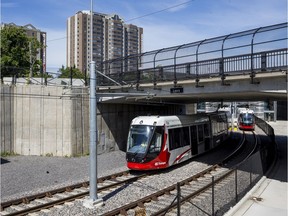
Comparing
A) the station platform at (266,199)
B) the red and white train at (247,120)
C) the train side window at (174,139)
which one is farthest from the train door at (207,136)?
the red and white train at (247,120)

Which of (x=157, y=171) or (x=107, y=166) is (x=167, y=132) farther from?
(x=107, y=166)

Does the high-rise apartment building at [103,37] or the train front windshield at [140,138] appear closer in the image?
the train front windshield at [140,138]

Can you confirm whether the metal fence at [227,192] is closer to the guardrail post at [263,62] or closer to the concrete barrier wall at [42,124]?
the guardrail post at [263,62]

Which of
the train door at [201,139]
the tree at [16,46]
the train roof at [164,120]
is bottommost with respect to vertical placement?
the train door at [201,139]

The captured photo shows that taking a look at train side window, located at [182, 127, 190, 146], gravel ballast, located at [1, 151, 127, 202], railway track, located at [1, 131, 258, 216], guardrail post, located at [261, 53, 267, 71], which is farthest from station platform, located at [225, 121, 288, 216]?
gravel ballast, located at [1, 151, 127, 202]

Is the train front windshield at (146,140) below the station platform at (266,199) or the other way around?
the other way around

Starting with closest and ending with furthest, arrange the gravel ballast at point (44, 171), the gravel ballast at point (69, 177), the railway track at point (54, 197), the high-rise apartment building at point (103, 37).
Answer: the railway track at point (54, 197), the gravel ballast at point (69, 177), the gravel ballast at point (44, 171), the high-rise apartment building at point (103, 37)

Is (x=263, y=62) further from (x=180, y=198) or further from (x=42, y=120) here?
(x=42, y=120)

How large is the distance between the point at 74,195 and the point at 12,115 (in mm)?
11844

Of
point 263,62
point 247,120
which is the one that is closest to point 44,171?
point 263,62

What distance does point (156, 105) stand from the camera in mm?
31234

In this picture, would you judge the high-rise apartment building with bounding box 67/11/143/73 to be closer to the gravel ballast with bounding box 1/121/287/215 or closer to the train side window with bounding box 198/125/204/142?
the train side window with bounding box 198/125/204/142

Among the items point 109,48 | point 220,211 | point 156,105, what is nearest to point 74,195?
point 220,211

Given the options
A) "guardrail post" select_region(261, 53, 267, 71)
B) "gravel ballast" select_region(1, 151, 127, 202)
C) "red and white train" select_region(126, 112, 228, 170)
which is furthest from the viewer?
"red and white train" select_region(126, 112, 228, 170)
